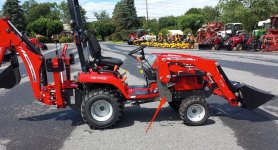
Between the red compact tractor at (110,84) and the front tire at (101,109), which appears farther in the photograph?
the red compact tractor at (110,84)

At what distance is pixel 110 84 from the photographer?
228 inches

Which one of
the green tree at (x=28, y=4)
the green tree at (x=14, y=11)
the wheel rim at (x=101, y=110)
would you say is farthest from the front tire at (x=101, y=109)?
the green tree at (x=28, y=4)

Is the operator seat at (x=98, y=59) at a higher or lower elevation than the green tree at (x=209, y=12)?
lower

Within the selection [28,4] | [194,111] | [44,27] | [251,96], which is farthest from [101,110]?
[28,4]

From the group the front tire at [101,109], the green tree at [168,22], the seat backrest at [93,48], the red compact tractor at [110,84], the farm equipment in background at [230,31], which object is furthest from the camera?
the green tree at [168,22]

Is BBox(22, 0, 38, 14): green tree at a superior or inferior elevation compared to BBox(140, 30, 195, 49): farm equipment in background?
superior

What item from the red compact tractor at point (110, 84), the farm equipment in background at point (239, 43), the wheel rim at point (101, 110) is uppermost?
the red compact tractor at point (110, 84)

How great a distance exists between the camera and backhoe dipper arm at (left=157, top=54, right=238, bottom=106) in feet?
18.8

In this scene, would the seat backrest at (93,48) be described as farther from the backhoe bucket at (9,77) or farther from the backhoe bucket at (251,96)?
the backhoe bucket at (251,96)

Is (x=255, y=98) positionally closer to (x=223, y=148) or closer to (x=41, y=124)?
(x=223, y=148)

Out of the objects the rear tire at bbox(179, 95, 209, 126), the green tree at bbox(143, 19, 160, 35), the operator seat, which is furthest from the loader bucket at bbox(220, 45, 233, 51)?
the green tree at bbox(143, 19, 160, 35)

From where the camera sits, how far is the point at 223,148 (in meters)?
4.77

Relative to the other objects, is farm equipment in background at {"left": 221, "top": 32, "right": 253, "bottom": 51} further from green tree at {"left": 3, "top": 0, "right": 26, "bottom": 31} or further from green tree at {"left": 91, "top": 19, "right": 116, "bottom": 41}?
green tree at {"left": 3, "top": 0, "right": 26, "bottom": 31}

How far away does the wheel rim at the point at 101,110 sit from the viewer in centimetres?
566
